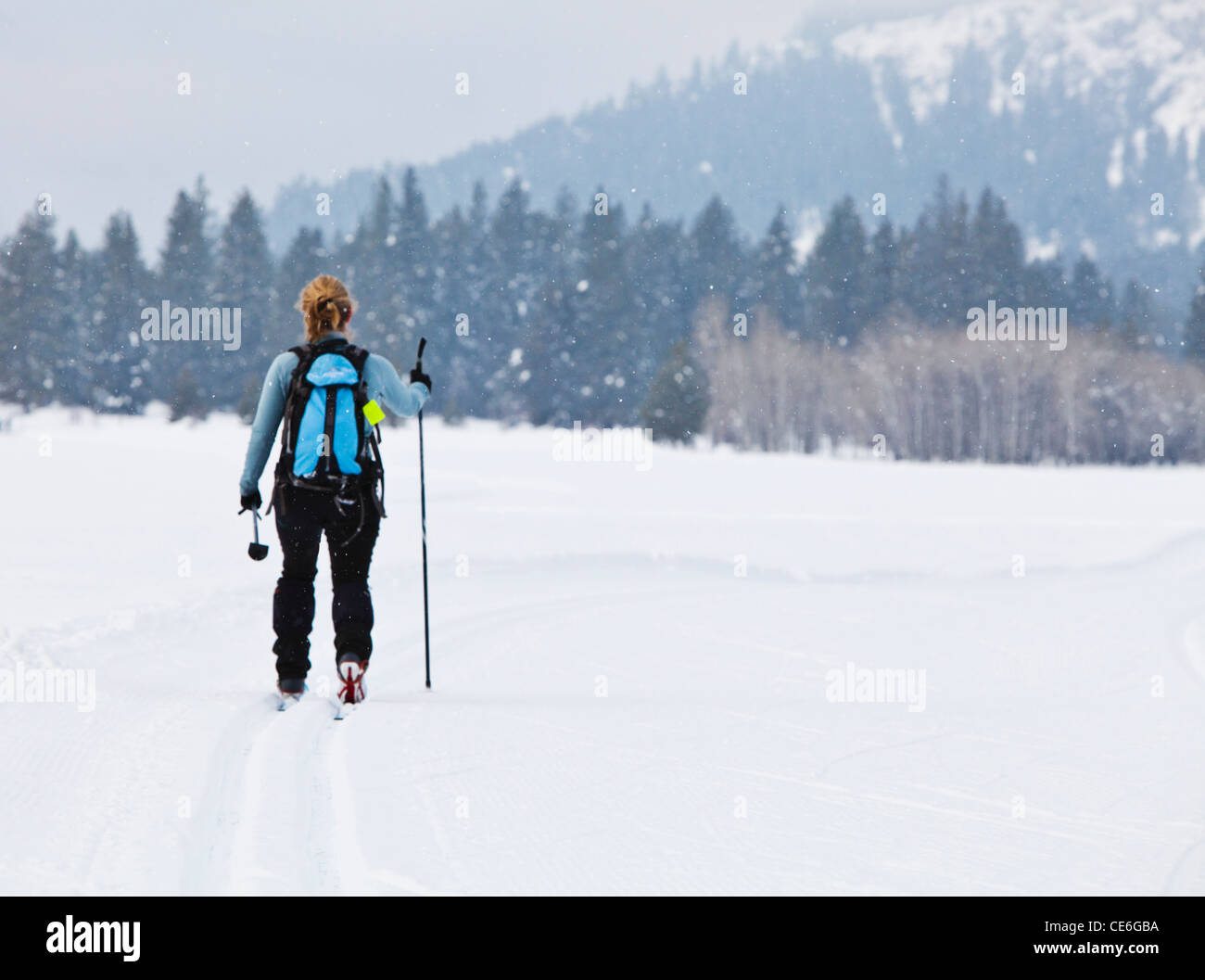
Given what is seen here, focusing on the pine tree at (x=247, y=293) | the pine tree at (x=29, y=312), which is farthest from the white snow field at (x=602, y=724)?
the pine tree at (x=29, y=312)

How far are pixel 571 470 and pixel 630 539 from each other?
16404mm

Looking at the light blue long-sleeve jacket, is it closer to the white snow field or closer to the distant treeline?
the white snow field

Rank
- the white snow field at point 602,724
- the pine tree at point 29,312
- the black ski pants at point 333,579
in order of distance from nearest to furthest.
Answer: the white snow field at point 602,724 < the black ski pants at point 333,579 < the pine tree at point 29,312

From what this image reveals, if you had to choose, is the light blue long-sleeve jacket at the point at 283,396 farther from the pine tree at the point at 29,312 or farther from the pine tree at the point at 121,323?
the pine tree at the point at 29,312

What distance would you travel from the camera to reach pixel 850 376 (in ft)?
180

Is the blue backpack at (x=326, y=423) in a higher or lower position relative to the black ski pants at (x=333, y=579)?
higher

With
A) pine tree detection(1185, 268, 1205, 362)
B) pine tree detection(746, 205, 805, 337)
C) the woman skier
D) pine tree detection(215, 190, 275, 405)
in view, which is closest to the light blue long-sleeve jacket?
the woman skier

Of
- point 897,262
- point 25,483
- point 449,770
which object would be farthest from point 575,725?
point 897,262

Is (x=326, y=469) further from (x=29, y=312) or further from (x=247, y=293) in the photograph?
(x=247, y=293)

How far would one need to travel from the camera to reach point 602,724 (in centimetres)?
577

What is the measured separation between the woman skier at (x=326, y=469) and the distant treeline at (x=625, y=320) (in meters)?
45.1

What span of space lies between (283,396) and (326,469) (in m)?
0.42

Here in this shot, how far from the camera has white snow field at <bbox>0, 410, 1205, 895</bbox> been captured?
3.73m

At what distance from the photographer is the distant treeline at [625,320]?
174ft
